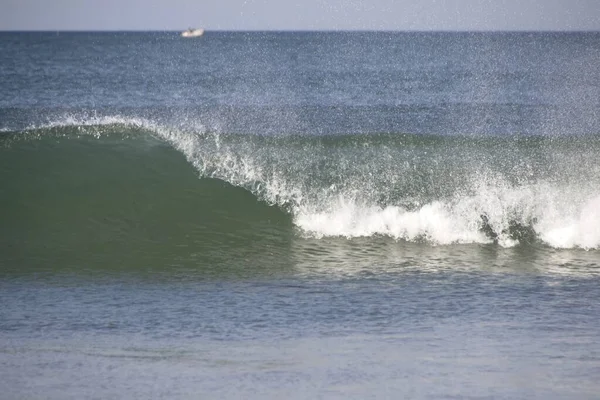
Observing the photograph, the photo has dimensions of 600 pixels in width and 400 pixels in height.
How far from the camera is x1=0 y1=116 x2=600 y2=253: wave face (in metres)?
10.3

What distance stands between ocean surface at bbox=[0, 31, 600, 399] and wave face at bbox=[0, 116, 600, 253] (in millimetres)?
36

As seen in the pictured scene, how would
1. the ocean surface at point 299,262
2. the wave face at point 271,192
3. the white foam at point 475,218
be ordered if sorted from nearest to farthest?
the ocean surface at point 299,262 < the white foam at point 475,218 < the wave face at point 271,192

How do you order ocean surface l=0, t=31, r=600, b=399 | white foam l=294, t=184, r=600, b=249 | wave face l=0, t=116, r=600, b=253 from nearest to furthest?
ocean surface l=0, t=31, r=600, b=399 → white foam l=294, t=184, r=600, b=249 → wave face l=0, t=116, r=600, b=253

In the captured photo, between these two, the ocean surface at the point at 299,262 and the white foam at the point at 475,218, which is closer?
the ocean surface at the point at 299,262

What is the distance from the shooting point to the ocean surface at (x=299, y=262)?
5590 millimetres

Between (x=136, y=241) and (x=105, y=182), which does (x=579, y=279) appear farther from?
(x=105, y=182)

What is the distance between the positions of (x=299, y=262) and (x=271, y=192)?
2617mm

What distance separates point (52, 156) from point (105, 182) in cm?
129

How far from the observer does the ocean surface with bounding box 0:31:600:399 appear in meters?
5.59

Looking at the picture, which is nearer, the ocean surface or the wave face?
the ocean surface

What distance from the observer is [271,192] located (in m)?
11.5

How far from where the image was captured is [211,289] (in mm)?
7844

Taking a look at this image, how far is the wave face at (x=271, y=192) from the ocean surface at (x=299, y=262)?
0.04m

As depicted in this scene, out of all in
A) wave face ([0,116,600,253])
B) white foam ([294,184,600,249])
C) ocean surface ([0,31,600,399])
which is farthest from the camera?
wave face ([0,116,600,253])
